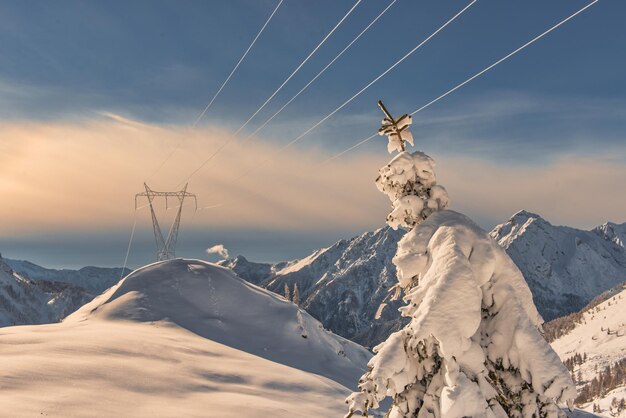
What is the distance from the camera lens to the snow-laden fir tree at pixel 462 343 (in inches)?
334

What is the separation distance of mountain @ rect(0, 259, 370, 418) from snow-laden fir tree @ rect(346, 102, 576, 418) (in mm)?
16361

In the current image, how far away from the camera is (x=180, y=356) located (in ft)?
123

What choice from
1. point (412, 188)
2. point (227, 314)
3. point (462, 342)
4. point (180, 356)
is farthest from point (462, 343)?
point (227, 314)

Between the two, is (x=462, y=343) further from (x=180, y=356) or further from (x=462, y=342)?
(x=180, y=356)

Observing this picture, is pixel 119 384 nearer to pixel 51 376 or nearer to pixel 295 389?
pixel 51 376

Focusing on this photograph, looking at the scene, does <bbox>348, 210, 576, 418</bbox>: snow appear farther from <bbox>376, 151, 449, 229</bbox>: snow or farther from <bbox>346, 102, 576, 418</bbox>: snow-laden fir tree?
<bbox>376, 151, 449, 229</bbox>: snow

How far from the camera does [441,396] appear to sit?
8750mm

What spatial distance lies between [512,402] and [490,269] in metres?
2.41

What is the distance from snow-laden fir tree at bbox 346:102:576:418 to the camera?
8.49 metres

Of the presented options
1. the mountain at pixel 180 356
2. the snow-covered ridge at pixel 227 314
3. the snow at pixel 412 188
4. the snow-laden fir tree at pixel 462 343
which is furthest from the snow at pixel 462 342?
the snow-covered ridge at pixel 227 314

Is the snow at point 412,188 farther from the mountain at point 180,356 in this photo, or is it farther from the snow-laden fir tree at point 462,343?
the mountain at point 180,356

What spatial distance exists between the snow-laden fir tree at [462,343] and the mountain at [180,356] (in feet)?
53.7

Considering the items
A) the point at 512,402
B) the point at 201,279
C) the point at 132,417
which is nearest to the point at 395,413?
the point at 512,402

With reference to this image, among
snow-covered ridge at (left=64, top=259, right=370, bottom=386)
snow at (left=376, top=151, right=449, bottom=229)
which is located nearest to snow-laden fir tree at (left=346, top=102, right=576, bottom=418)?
Answer: snow at (left=376, top=151, right=449, bottom=229)
